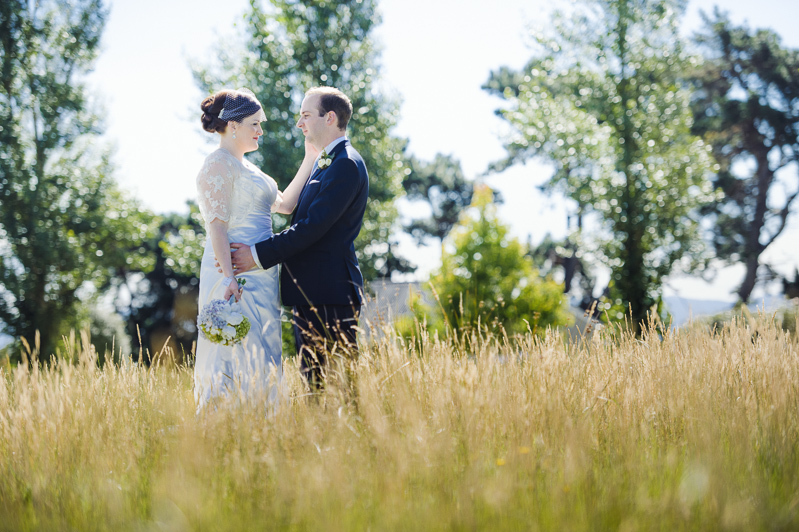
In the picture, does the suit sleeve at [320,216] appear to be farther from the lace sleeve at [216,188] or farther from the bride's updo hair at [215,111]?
the bride's updo hair at [215,111]

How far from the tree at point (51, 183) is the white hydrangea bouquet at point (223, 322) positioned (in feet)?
41.1

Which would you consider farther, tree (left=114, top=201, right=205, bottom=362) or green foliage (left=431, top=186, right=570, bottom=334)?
tree (left=114, top=201, right=205, bottom=362)

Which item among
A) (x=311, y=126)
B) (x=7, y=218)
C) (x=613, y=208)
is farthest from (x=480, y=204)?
(x=7, y=218)

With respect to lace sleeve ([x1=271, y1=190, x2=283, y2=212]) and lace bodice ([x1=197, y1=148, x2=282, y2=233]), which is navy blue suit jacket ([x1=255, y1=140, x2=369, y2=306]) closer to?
lace bodice ([x1=197, y1=148, x2=282, y2=233])

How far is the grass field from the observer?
90.0 inches

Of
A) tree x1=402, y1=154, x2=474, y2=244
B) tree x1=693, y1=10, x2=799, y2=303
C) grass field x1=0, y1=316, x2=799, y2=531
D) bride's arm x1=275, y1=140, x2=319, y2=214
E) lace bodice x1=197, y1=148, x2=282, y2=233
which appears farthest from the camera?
tree x1=402, y1=154, x2=474, y2=244

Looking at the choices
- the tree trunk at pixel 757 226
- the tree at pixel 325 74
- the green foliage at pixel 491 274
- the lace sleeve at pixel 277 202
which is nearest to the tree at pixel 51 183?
the tree at pixel 325 74

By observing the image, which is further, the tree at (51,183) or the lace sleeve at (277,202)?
the tree at (51,183)

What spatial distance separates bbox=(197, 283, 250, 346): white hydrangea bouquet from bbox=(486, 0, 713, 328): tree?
1158cm

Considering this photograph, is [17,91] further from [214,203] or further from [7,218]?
[214,203]

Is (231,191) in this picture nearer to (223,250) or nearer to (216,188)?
(216,188)

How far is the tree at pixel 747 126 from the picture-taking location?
67.6ft

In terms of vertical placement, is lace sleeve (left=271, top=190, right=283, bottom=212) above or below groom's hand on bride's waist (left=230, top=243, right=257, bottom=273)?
above

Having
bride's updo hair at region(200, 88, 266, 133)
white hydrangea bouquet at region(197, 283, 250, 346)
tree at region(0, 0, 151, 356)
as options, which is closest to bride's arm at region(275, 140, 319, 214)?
bride's updo hair at region(200, 88, 266, 133)
